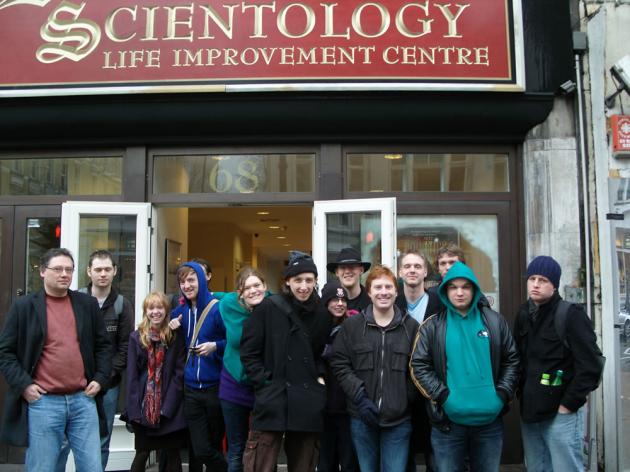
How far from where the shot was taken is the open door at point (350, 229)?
6.06 metres

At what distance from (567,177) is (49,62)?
5204mm

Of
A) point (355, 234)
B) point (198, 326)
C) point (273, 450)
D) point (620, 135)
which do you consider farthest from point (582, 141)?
point (273, 450)

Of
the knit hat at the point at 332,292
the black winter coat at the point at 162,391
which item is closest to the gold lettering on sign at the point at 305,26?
the knit hat at the point at 332,292

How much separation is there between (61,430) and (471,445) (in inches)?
106

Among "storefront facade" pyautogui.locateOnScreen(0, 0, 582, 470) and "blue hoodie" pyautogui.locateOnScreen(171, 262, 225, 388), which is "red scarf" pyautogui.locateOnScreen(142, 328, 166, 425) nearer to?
"blue hoodie" pyautogui.locateOnScreen(171, 262, 225, 388)

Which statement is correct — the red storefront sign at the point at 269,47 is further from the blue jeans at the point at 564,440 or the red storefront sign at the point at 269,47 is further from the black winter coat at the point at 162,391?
the blue jeans at the point at 564,440

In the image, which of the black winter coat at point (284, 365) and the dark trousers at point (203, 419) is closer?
the black winter coat at point (284, 365)

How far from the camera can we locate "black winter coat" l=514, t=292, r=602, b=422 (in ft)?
12.7

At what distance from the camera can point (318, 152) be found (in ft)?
20.9

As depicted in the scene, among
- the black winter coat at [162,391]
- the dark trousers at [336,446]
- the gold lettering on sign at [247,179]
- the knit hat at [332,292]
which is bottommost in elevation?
the dark trousers at [336,446]

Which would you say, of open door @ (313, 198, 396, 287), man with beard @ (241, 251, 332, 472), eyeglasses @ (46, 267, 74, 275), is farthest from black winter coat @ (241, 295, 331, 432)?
open door @ (313, 198, 396, 287)

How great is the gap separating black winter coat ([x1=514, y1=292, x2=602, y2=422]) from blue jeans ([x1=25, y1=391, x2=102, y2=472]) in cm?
291

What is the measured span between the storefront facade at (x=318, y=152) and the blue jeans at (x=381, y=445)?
2.25m

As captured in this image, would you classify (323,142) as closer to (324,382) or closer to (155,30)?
(155,30)
